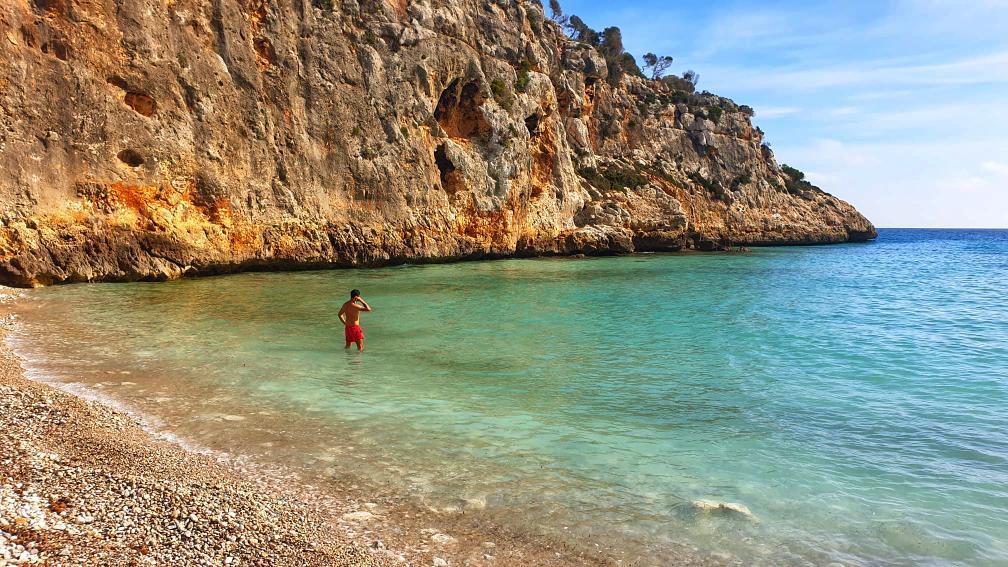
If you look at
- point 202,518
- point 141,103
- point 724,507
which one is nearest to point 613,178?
point 141,103

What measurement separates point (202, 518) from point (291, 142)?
25.8 metres

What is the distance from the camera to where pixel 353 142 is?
98.2 feet

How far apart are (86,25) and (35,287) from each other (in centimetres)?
968

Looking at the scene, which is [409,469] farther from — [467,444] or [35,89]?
[35,89]

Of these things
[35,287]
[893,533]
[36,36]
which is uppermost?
[36,36]

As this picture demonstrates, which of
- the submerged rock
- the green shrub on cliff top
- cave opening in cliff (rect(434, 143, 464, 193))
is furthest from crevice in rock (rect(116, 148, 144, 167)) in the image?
the green shrub on cliff top

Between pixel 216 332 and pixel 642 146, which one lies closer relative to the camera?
pixel 216 332

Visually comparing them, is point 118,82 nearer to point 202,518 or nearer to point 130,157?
point 130,157

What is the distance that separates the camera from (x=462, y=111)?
36.9 metres

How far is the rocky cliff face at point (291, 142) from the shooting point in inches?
776

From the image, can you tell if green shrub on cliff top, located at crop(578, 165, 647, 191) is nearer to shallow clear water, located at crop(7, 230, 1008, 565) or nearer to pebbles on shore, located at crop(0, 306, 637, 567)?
shallow clear water, located at crop(7, 230, 1008, 565)

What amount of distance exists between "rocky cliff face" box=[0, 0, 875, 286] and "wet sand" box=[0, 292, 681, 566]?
1696 centimetres

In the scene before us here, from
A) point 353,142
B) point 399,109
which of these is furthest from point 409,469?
point 399,109

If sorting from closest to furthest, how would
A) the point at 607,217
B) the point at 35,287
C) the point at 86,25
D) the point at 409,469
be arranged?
the point at 409,469, the point at 35,287, the point at 86,25, the point at 607,217
